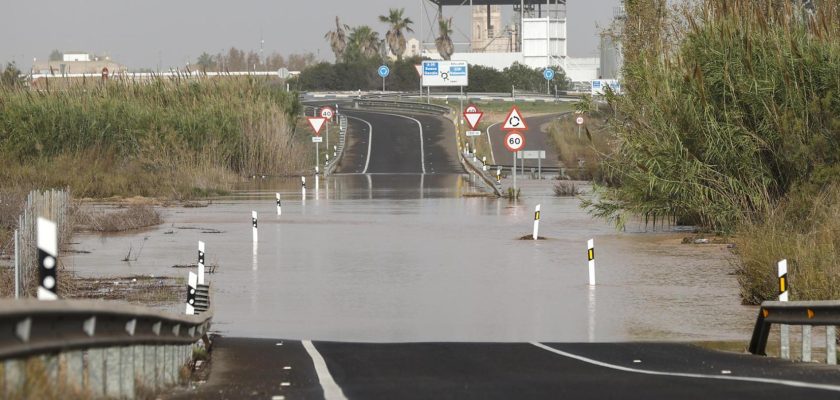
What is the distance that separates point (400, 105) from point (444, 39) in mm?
54842

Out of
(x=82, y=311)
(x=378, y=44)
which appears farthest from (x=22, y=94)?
(x=378, y=44)

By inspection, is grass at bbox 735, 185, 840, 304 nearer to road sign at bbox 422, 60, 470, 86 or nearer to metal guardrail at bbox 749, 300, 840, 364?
metal guardrail at bbox 749, 300, 840, 364

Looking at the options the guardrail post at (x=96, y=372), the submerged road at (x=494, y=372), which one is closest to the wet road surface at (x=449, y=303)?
the submerged road at (x=494, y=372)

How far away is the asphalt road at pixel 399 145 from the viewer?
66.7 meters

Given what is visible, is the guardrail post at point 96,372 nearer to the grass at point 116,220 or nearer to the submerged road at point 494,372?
the submerged road at point 494,372

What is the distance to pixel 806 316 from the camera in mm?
13016

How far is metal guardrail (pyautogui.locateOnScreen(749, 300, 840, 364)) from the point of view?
12.7 m

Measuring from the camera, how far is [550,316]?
18.5m

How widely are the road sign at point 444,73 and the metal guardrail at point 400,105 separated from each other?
9.71 metres

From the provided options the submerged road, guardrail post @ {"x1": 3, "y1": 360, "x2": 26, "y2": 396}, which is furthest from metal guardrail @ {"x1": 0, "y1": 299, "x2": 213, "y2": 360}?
the submerged road

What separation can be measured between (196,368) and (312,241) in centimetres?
1719

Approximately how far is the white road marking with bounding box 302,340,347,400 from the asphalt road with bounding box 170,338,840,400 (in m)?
0.01

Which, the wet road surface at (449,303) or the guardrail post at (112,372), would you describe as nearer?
the guardrail post at (112,372)

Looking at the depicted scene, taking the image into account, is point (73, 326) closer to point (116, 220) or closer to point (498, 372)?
point (498, 372)
